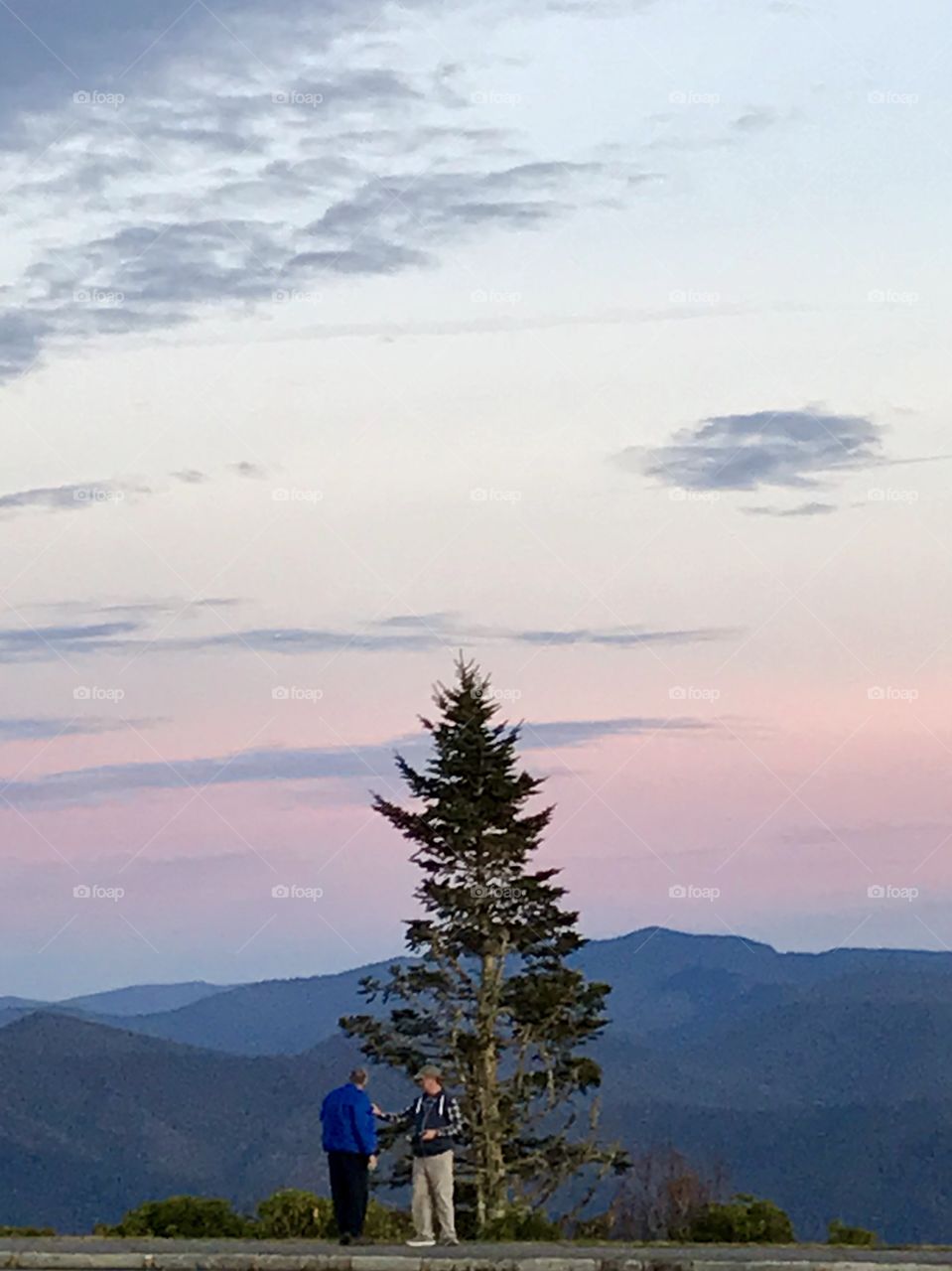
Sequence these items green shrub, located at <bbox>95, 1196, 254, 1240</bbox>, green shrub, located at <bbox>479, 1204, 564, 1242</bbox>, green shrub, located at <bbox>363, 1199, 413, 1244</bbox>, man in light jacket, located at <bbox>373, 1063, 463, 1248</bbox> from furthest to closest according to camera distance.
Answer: green shrub, located at <bbox>95, 1196, 254, 1240</bbox> < green shrub, located at <bbox>363, 1199, 413, 1244</bbox> < green shrub, located at <bbox>479, 1204, 564, 1242</bbox> < man in light jacket, located at <bbox>373, 1063, 463, 1248</bbox>

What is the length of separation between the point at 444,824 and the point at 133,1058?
442 ft

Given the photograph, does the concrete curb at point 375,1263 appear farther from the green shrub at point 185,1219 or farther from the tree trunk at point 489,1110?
the tree trunk at point 489,1110

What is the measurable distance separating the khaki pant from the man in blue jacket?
719 millimetres

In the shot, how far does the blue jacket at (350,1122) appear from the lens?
24.3 meters

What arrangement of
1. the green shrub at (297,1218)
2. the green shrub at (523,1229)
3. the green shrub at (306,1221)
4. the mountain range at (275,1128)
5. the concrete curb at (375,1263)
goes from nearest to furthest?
the concrete curb at (375,1263) → the green shrub at (523,1229) → the green shrub at (306,1221) → the green shrub at (297,1218) → the mountain range at (275,1128)

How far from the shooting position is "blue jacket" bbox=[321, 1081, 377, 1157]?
24.3 meters

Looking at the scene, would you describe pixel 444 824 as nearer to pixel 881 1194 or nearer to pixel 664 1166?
pixel 664 1166

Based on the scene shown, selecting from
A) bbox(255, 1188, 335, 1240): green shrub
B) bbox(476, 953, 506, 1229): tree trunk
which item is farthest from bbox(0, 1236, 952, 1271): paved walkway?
bbox(476, 953, 506, 1229): tree trunk

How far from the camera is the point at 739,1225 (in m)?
31.9

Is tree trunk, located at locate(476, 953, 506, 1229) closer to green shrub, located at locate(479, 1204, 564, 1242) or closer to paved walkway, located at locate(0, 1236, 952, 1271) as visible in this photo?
green shrub, located at locate(479, 1204, 564, 1242)

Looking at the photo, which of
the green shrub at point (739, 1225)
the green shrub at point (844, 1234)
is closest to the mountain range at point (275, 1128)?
the green shrub at point (844, 1234)

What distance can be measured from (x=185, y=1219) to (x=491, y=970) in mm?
15361

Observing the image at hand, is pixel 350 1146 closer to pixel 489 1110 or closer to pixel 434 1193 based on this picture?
pixel 434 1193

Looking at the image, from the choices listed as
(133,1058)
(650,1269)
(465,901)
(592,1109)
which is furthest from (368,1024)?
(133,1058)
